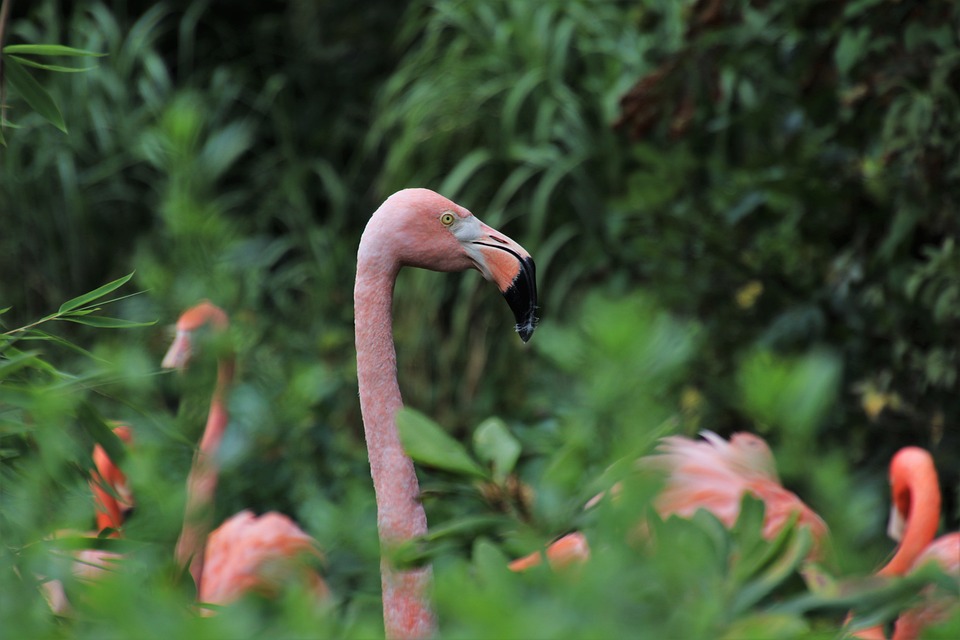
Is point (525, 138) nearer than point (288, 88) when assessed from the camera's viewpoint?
Yes

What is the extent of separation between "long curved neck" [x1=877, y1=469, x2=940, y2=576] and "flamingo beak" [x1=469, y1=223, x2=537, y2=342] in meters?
1.29

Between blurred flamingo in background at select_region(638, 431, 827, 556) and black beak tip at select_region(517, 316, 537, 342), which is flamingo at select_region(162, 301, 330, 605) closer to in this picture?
blurred flamingo in background at select_region(638, 431, 827, 556)

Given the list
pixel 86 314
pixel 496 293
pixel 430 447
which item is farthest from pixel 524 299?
pixel 496 293

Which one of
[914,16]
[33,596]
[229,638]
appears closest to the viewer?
[229,638]

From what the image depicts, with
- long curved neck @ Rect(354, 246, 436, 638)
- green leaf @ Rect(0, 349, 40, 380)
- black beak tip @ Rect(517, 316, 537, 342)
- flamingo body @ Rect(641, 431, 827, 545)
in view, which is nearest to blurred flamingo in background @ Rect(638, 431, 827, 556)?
flamingo body @ Rect(641, 431, 827, 545)

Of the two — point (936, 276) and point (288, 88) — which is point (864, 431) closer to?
point (936, 276)

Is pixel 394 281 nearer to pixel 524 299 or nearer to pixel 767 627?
pixel 524 299

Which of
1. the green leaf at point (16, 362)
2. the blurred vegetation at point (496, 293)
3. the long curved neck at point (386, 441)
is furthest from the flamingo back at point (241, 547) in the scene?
A: the green leaf at point (16, 362)

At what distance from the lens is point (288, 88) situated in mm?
6527

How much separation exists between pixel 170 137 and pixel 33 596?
2.80 metres

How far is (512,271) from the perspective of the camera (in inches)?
77.0

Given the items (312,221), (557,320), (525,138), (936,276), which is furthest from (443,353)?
(936,276)

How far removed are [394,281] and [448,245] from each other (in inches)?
4.2

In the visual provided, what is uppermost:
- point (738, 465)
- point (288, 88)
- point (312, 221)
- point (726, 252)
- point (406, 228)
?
point (738, 465)
